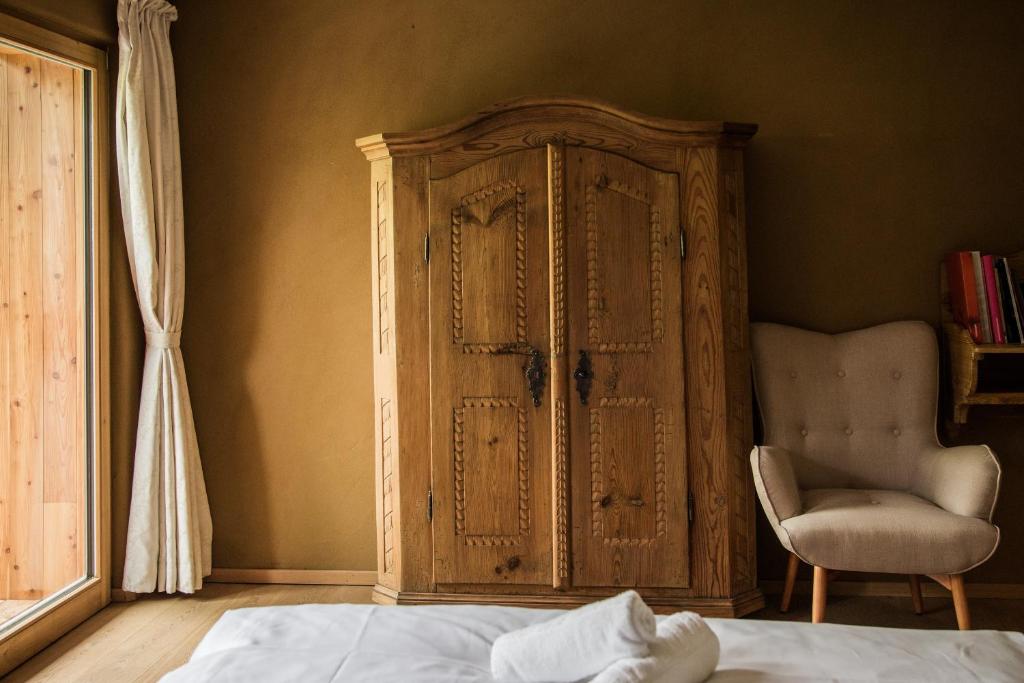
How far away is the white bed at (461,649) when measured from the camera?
135 cm

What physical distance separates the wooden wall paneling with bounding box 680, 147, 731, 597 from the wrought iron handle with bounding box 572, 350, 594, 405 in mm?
344

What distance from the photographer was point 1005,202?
3.29 m

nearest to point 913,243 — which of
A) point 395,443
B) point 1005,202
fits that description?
point 1005,202

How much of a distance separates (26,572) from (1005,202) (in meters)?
3.86

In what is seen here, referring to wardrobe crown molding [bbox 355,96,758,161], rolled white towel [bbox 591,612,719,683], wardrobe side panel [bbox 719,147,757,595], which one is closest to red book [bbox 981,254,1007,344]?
wardrobe side panel [bbox 719,147,757,595]

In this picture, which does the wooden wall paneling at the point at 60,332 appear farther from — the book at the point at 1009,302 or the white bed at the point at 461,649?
Answer: the book at the point at 1009,302

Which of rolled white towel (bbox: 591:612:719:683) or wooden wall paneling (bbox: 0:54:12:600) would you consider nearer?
rolled white towel (bbox: 591:612:719:683)

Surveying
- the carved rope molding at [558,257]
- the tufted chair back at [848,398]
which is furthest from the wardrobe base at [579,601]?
the carved rope molding at [558,257]

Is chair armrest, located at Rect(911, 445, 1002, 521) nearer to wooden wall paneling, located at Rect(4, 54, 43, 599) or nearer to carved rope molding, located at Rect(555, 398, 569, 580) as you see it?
carved rope molding, located at Rect(555, 398, 569, 580)

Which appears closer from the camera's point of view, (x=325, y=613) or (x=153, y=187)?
(x=325, y=613)

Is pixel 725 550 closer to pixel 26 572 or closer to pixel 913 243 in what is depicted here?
pixel 913 243

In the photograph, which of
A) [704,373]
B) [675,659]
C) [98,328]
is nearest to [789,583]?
[704,373]

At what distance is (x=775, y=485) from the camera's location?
9.20 ft

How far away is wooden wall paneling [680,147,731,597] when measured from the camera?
2990mm
